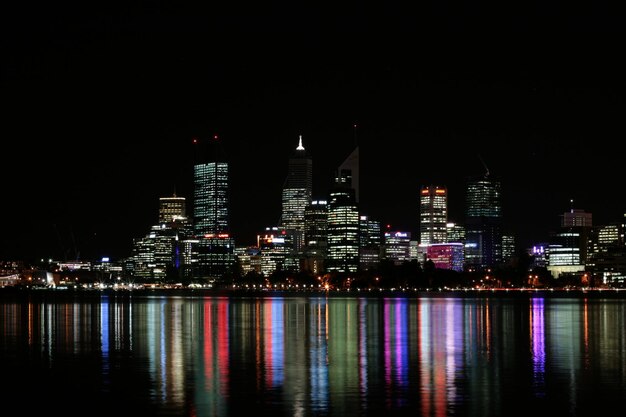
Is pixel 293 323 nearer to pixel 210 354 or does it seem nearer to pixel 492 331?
pixel 492 331

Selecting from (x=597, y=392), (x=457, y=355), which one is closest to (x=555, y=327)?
(x=457, y=355)

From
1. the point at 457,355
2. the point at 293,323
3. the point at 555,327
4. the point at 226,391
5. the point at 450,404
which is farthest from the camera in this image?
the point at 293,323

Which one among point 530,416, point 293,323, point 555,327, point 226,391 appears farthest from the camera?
point 293,323

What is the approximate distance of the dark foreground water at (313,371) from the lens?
3328 centimetres

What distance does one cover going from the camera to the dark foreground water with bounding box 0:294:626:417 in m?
33.3

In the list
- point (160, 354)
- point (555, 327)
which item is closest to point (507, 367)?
point (160, 354)

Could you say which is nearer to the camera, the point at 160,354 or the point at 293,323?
the point at 160,354

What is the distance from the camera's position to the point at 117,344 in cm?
5984

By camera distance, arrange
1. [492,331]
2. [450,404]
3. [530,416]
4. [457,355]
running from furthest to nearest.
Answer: [492,331]
[457,355]
[450,404]
[530,416]

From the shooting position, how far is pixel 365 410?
32.3m

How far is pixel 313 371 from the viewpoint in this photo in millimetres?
42875

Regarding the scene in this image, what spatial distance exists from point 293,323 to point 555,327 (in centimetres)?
1950

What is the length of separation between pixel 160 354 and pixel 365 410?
70.6ft

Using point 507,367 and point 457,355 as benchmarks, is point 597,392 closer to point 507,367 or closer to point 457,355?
point 507,367
